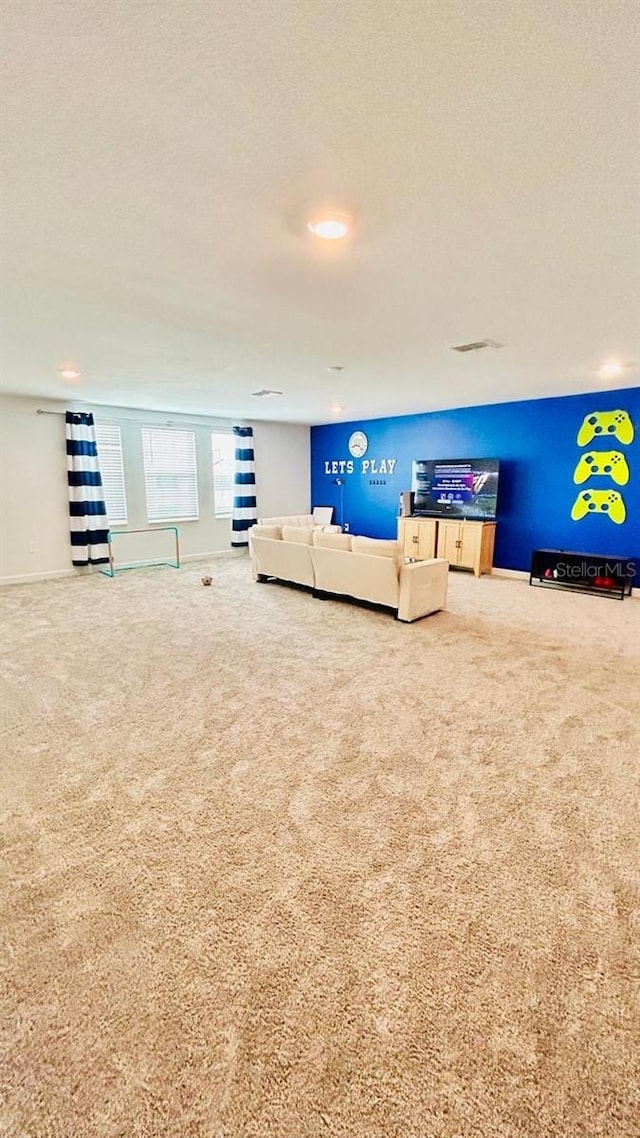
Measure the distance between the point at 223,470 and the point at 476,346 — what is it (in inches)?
203

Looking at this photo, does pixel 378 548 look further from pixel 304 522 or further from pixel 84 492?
pixel 84 492

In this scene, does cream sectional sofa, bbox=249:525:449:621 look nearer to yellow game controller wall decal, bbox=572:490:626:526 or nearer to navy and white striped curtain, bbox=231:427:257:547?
navy and white striped curtain, bbox=231:427:257:547

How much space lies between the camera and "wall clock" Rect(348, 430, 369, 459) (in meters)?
8.12

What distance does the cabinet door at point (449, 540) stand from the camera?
6573 mm

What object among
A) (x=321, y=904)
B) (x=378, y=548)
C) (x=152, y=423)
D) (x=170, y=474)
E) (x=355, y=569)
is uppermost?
(x=152, y=423)

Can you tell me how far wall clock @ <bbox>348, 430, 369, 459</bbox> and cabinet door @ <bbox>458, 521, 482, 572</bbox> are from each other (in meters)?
2.56

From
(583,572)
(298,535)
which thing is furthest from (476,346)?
(583,572)

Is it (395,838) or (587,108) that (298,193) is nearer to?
(587,108)

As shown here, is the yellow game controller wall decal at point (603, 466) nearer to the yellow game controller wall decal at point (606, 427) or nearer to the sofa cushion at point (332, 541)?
the yellow game controller wall decal at point (606, 427)

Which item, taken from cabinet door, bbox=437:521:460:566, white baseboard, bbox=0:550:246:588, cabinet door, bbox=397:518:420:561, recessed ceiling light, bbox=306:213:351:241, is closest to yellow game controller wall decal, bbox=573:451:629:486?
cabinet door, bbox=437:521:460:566

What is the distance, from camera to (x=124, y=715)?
Result: 2.74 meters

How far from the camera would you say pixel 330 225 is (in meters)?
1.84

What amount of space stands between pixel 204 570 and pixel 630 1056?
20.8ft

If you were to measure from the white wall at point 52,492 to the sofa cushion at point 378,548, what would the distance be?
3736mm
